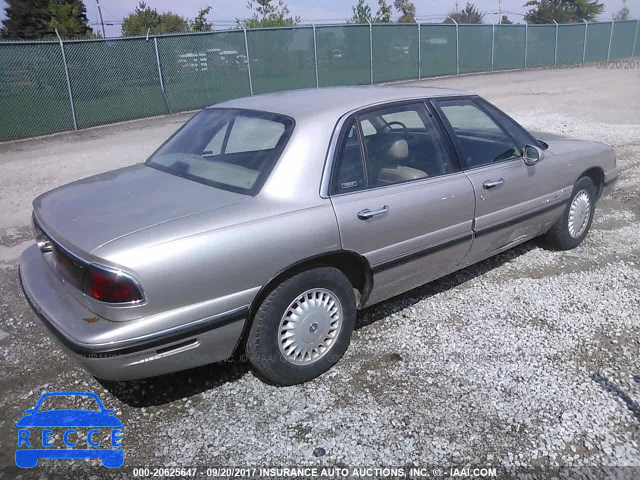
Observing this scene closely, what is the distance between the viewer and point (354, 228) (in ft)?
10.1

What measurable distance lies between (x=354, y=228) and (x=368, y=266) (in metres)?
0.29

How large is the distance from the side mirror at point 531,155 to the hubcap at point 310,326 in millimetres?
1996

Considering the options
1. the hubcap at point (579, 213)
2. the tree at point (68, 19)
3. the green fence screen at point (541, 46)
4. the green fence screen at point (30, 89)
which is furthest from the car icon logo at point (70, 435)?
the tree at point (68, 19)

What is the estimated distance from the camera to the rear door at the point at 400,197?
3.14 m

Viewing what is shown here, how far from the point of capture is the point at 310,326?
3059mm

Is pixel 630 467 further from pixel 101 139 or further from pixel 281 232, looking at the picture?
pixel 101 139

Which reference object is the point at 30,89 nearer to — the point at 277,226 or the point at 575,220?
the point at 277,226

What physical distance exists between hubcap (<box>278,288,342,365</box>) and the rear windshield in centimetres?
70

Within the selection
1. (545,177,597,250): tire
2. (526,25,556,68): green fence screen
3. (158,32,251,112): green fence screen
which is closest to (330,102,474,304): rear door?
(545,177,597,250): tire

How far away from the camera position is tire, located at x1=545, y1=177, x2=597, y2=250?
4750 mm

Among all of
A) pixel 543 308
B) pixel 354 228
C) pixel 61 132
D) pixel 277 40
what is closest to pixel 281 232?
pixel 354 228

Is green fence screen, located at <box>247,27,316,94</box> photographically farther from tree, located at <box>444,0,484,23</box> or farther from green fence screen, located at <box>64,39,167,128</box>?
tree, located at <box>444,0,484,23</box>

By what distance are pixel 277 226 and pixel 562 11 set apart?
202ft

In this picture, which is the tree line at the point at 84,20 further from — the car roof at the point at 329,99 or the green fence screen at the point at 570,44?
the car roof at the point at 329,99
